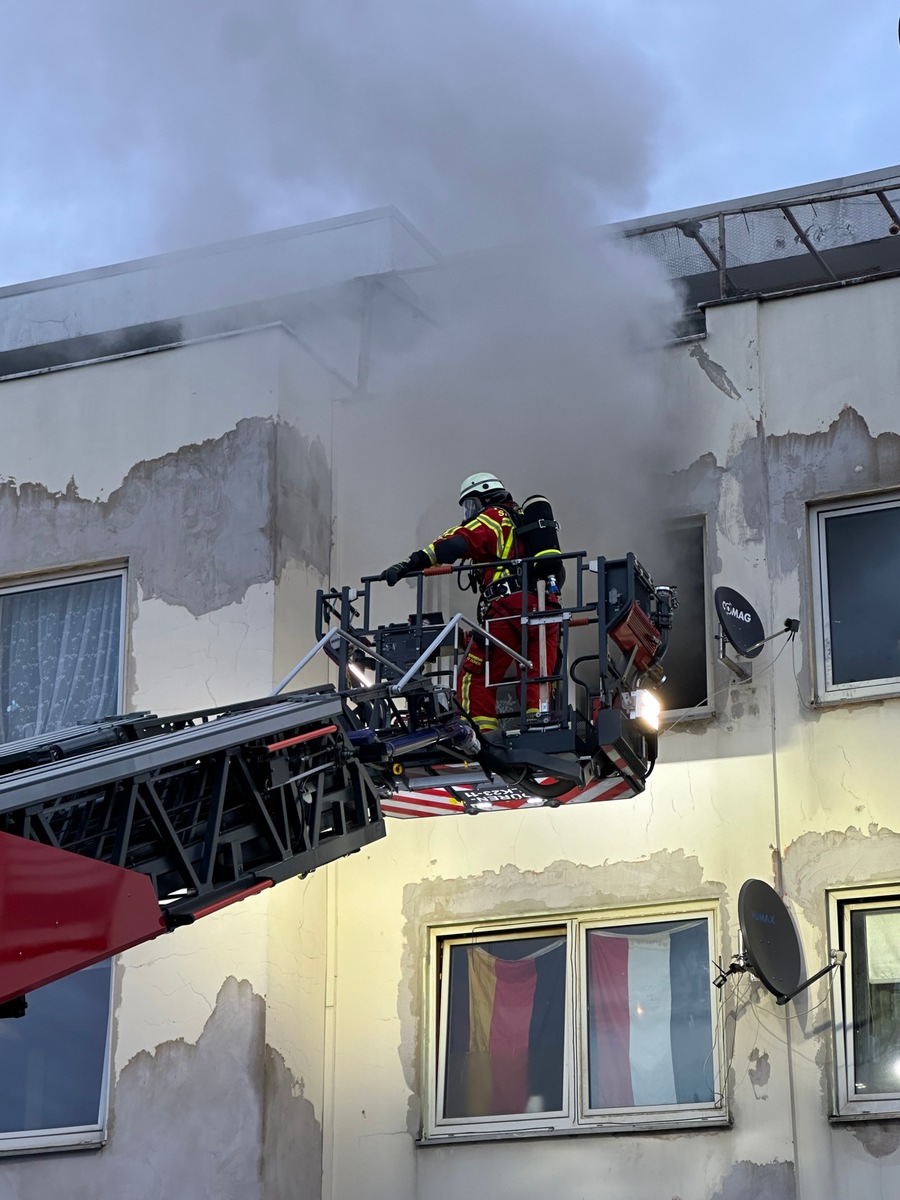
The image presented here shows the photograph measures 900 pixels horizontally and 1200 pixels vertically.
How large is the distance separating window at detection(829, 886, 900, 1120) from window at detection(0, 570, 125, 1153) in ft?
13.9

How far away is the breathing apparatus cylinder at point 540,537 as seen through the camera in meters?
9.64

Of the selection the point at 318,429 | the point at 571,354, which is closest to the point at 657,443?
the point at 571,354

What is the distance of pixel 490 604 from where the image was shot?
951 cm

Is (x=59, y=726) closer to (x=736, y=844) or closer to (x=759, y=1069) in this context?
(x=736, y=844)

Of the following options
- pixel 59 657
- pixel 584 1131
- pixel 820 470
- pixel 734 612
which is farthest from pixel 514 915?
pixel 59 657

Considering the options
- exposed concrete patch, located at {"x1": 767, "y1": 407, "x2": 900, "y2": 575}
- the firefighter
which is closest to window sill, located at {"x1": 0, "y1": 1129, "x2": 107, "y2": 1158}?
the firefighter

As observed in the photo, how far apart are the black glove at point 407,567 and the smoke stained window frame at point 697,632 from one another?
2.15 meters

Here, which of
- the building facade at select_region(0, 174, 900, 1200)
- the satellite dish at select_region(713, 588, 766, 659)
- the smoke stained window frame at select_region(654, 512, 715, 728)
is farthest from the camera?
the smoke stained window frame at select_region(654, 512, 715, 728)

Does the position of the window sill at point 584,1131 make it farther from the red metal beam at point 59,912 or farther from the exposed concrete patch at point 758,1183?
the red metal beam at point 59,912

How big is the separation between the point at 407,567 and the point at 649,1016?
10.0 feet

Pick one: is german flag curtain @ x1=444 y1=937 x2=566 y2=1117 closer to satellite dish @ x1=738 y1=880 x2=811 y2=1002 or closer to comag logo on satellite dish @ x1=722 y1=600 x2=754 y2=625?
satellite dish @ x1=738 y1=880 x2=811 y2=1002

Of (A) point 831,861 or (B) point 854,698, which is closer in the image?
(A) point 831,861

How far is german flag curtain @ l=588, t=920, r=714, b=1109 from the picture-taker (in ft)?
32.5

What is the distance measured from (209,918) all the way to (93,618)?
8.34ft
